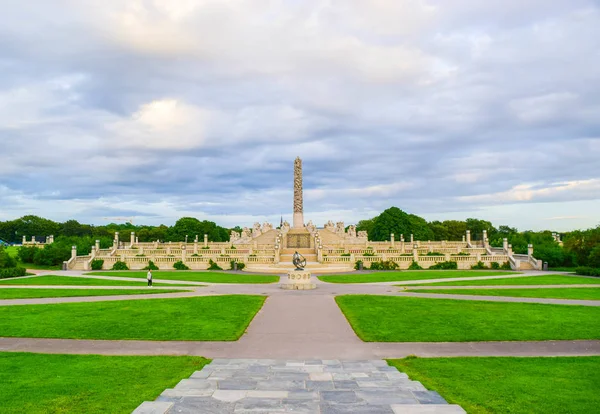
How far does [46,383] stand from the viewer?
10.4 m

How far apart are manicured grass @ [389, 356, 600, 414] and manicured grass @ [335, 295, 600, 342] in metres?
2.93

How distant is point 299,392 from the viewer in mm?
8570

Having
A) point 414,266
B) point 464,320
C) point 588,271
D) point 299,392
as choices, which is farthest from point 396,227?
point 299,392

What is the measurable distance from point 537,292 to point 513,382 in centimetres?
1985

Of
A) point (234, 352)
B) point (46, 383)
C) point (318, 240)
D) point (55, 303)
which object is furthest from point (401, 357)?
point (318, 240)

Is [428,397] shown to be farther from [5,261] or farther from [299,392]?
[5,261]

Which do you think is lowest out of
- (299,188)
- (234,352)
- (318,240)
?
(234,352)

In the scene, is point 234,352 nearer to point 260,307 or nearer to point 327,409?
point 327,409

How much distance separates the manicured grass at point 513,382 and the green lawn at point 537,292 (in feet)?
47.0

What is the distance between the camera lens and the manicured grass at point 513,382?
883cm

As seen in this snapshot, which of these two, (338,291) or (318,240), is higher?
(318,240)

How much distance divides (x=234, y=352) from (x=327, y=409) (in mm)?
7026

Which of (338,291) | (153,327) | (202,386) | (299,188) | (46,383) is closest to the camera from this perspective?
(202,386)

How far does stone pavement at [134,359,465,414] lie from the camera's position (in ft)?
24.4
